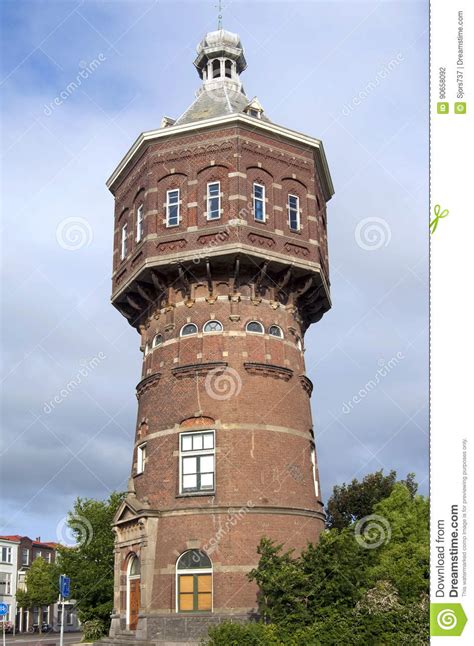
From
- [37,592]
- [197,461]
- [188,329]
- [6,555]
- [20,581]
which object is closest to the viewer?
[197,461]

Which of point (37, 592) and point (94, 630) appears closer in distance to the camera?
point (94, 630)

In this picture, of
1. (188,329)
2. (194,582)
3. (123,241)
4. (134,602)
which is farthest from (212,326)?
(134,602)

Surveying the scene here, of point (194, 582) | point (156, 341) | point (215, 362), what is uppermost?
point (156, 341)

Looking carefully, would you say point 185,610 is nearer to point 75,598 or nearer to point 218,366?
point 218,366

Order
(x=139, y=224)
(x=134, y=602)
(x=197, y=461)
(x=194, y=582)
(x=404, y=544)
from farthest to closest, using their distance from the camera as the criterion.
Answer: (x=404, y=544), (x=139, y=224), (x=134, y=602), (x=197, y=461), (x=194, y=582)

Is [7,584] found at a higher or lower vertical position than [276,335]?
lower

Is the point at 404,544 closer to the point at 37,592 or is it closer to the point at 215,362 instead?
the point at 215,362

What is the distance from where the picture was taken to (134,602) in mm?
→ 30094

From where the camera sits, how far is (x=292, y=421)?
31.0 meters

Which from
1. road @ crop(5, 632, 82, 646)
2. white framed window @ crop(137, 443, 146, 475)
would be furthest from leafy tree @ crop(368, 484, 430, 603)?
road @ crop(5, 632, 82, 646)

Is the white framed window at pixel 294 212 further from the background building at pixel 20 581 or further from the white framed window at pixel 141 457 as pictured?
the background building at pixel 20 581

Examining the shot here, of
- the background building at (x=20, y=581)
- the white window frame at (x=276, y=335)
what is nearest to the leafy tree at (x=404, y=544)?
the white window frame at (x=276, y=335)

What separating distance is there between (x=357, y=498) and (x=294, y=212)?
26563 mm
